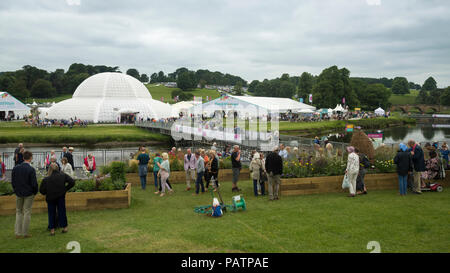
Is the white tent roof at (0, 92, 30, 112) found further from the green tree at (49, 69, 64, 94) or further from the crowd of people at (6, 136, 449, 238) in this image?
the green tree at (49, 69, 64, 94)

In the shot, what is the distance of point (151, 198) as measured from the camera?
450 inches

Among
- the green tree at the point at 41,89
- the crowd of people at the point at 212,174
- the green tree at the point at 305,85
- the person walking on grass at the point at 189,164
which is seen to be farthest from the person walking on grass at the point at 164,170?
the green tree at the point at 41,89

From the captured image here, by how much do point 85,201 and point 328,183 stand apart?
801 cm

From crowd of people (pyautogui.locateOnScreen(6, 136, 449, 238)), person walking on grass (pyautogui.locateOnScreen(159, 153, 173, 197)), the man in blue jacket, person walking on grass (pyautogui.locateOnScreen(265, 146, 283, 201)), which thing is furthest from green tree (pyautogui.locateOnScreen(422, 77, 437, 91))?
person walking on grass (pyautogui.locateOnScreen(159, 153, 173, 197))

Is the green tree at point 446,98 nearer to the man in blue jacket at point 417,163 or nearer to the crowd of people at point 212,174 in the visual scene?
the crowd of people at point 212,174

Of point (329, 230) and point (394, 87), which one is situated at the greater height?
point (394, 87)

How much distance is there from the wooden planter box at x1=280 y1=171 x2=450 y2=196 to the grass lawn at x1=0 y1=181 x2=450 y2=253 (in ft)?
2.36

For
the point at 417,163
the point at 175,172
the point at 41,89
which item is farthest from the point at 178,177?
the point at 41,89

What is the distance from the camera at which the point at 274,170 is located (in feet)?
34.5
